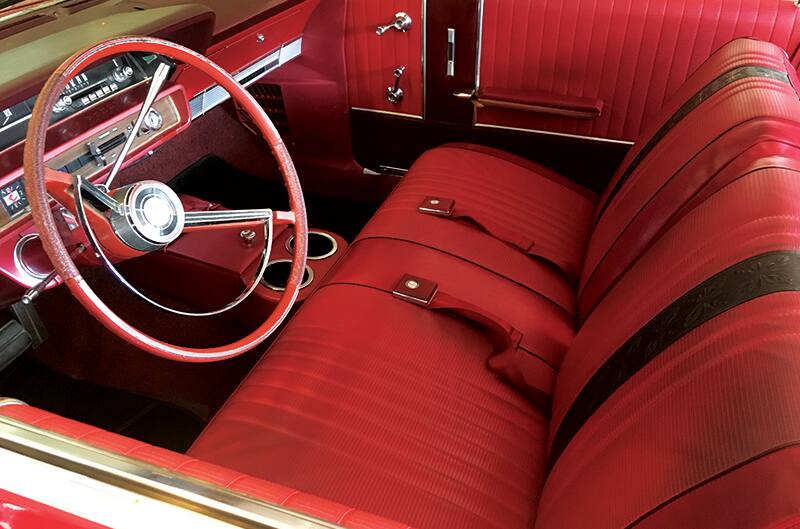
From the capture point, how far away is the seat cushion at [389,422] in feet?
3.25

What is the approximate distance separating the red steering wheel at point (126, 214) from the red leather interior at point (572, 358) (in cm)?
20

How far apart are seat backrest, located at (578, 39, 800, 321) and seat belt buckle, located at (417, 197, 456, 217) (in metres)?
0.36

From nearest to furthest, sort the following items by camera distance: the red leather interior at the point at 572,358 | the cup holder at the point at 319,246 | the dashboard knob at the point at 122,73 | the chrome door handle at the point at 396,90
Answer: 1. the red leather interior at the point at 572,358
2. the dashboard knob at the point at 122,73
3. the cup holder at the point at 319,246
4. the chrome door handle at the point at 396,90

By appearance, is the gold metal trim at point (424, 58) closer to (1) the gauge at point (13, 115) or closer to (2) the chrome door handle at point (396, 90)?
(2) the chrome door handle at point (396, 90)

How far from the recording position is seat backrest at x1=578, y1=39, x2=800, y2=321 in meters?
1.06

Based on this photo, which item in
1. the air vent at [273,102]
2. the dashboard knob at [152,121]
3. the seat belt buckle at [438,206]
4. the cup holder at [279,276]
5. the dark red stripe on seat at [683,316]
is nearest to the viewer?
the dark red stripe on seat at [683,316]

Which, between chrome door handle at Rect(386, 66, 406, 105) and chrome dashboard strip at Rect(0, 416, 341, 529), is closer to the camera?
chrome dashboard strip at Rect(0, 416, 341, 529)

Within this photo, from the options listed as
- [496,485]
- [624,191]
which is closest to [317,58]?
[624,191]

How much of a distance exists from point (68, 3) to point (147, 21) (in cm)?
49

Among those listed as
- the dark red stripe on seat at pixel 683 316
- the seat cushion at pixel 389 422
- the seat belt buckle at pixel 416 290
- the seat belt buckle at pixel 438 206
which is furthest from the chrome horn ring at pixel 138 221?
the seat belt buckle at pixel 438 206

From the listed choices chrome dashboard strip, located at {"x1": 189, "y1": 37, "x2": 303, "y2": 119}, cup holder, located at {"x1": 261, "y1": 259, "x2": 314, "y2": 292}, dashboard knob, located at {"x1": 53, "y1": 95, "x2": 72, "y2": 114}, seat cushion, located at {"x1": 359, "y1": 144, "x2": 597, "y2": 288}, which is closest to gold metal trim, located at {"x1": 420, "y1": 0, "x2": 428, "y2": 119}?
seat cushion, located at {"x1": 359, "y1": 144, "x2": 597, "y2": 288}

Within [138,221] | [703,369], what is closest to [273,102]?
[138,221]

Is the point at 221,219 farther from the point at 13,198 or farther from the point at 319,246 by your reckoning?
the point at 319,246

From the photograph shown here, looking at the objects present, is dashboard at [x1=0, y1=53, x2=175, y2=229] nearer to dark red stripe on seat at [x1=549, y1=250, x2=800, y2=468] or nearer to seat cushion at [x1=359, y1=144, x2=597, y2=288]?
seat cushion at [x1=359, y1=144, x2=597, y2=288]
